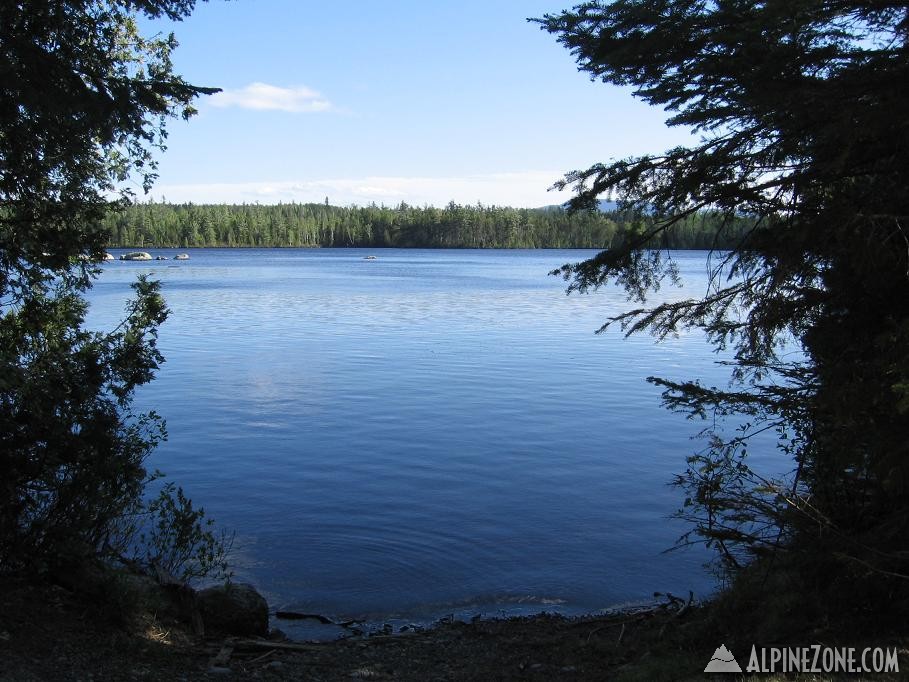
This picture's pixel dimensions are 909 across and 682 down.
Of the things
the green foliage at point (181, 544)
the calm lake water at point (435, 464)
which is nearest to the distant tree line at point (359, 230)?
the calm lake water at point (435, 464)

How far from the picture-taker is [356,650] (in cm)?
677

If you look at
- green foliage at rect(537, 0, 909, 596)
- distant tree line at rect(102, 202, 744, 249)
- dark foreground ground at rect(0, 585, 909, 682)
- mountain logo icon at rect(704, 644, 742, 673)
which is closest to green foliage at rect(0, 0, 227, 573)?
dark foreground ground at rect(0, 585, 909, 682)

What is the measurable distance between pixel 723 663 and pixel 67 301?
5.69 metres

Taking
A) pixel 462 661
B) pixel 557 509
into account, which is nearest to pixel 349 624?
pixel 462 661

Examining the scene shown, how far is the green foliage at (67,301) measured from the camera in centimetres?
510

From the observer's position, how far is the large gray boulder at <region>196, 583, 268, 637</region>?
23.1ft

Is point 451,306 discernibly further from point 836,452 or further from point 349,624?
point 836,452

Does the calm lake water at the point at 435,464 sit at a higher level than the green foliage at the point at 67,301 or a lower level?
lower

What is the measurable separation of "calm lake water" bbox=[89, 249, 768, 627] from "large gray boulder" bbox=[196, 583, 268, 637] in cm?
100

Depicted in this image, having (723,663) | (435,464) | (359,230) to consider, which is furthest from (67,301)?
(359,230)

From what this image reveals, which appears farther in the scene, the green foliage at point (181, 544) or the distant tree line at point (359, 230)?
the distant tree line at point (359, 230)

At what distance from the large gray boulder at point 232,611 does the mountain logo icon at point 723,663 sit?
4156mm

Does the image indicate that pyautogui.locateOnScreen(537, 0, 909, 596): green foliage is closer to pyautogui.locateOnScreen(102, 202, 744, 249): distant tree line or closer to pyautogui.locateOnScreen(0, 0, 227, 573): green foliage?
pyautogui.locateOnScreen(0, 0, 227, 573): green foliage

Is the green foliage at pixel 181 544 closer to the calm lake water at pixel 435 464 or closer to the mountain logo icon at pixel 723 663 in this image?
the calm lake water at pixel 435 464
